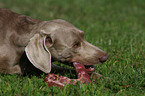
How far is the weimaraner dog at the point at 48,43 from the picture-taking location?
3.87m

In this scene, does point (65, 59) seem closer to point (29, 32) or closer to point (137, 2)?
point (29, 32)

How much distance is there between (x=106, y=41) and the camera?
18.8ft

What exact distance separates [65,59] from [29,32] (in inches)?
28.3

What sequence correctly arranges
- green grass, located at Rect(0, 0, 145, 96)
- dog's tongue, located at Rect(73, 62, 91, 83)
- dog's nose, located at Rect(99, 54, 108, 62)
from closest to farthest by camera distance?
green grass, located at Rect(0, 0, 145, 96) → dog's tongue, located at Rect(73, 62, 91, 83) → dog's nose, located at Rect(99, 54, 108, 62)

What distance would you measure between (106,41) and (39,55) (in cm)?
245

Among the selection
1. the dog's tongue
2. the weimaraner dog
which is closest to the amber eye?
the weimaraner dog

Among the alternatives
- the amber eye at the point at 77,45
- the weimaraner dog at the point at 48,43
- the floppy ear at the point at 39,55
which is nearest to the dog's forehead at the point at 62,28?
the weimaraner dog at the point at 48,43

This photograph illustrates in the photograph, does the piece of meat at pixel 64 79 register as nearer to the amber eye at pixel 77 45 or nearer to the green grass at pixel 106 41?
the green grass at pixel 106 41

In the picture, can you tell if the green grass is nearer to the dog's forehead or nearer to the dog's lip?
the dog's lip

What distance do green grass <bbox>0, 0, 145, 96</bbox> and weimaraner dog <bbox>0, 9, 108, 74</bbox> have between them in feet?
0.92

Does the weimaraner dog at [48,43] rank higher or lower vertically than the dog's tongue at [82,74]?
higher

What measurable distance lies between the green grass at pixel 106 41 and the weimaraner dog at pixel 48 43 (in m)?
0.28

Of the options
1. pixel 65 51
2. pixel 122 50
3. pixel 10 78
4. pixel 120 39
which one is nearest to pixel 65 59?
pixel 65 51

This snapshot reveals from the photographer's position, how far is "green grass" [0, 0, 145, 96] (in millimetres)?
3377
